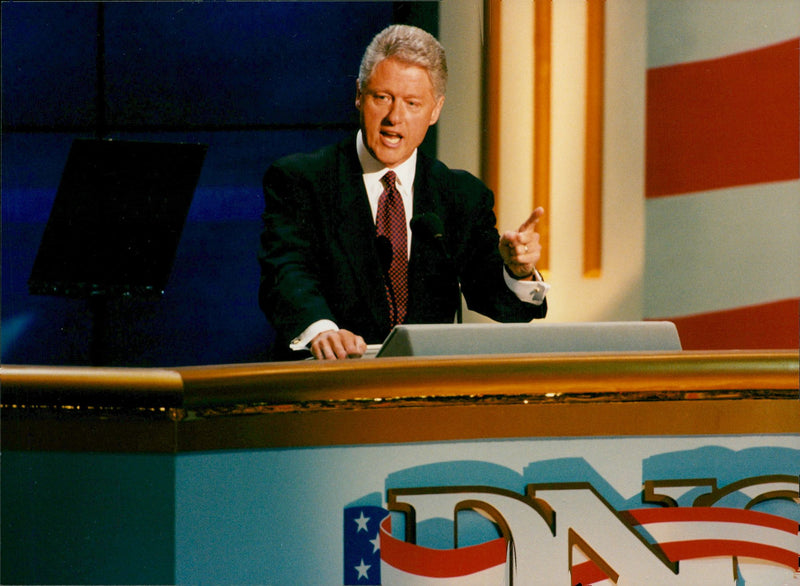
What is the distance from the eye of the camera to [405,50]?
163 centimetres

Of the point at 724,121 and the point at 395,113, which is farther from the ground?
the point at 724,121

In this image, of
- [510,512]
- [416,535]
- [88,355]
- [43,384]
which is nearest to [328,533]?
[416,535]

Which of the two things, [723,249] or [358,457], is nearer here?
→ [358,457]

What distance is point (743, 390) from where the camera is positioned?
98cm

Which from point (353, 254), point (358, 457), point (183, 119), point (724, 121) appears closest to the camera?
point (358, 457)

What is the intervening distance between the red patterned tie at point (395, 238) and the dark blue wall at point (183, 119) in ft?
3.07

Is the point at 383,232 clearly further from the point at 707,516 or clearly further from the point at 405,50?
the point at 707,516

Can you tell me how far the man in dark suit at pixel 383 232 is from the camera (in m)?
1.41

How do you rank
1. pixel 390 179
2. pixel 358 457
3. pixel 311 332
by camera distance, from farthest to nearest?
pixel 390 179
pixel 311 332
pixel 358 457

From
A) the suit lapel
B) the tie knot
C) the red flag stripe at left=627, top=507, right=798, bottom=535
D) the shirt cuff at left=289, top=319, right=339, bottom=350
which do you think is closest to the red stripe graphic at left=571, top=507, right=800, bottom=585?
the red flag stripe at left=627, top=507, right=798, bottom=535

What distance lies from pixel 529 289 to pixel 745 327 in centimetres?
123

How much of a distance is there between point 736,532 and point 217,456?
0.60 meters

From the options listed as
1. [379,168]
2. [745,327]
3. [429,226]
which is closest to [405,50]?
[379,168]

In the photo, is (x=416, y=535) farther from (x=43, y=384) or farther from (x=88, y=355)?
(x=88, y=355)
